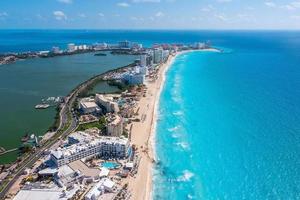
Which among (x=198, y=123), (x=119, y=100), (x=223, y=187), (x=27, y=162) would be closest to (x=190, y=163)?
(x=223, y=187)

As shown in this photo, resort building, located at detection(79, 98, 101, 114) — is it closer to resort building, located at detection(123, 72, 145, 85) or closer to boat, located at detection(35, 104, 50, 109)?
boat, located at detection(35, 104, 50, 109)

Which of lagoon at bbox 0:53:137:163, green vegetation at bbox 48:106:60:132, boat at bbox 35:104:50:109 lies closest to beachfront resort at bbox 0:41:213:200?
green vegetation at bbox 48:106:60:132

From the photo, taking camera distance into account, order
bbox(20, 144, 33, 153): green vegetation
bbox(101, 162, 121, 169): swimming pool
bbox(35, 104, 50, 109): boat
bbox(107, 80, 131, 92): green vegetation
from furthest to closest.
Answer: bbox(107, 80, 131, 92): green vegetation < bbox(35, 104, 50, 109): boat < bbox(20, 144, 33, 153): green vegetation < bbox(101, 162, 121, 169): swimming pool

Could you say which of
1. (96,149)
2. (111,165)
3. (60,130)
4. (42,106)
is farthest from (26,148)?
(42,106)

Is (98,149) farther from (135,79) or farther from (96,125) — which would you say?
(135,79)

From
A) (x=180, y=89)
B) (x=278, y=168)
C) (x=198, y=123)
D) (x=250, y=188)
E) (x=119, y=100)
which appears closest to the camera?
(x=250, y=188)

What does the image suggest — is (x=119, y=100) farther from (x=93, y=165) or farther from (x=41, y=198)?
(x=41, y=198)

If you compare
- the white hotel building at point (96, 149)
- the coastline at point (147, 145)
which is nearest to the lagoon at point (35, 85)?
the white hotel building at point (96, 149)

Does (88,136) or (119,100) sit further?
(119,100)
